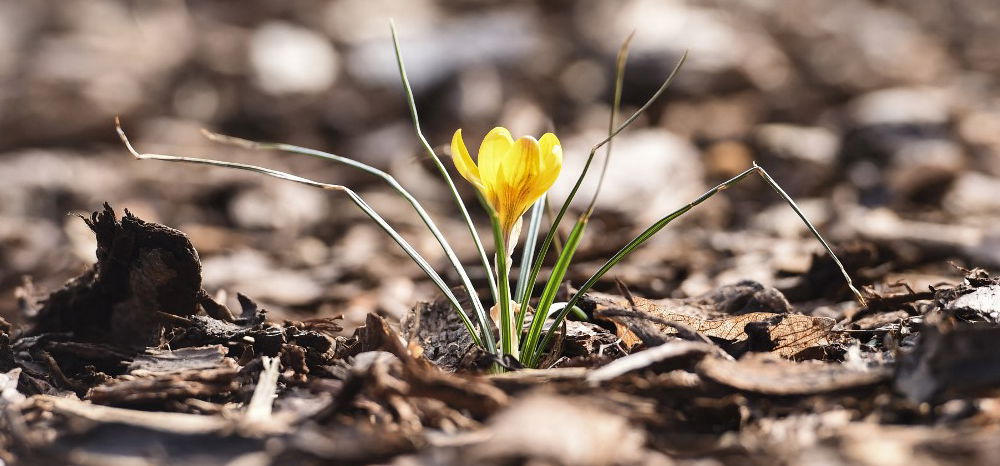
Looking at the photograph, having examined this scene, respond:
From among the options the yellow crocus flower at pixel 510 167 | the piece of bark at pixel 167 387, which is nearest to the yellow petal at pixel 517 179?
the yellow crocus flower at pixel 510 167

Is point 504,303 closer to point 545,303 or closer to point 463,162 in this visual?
point 545,303

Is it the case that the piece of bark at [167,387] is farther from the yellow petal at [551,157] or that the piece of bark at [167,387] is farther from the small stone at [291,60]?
the small stone at [291,60]

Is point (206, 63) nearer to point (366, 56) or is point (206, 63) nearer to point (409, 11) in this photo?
point (366, 56)

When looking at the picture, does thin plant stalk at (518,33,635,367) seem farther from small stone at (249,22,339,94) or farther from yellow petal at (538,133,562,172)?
small stone at (249,22,339,94)

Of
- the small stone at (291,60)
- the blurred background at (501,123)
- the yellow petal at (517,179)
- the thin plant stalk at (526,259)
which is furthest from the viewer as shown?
the small stone at (291,60)

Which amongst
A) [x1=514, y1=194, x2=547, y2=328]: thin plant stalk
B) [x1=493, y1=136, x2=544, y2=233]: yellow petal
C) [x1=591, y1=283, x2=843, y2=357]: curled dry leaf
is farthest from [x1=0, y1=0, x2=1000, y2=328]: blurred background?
[x1=493, y1=136, x2=544, y2=233]: yellow petal

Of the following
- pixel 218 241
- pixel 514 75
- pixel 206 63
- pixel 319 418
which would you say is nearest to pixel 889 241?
pixel 319 418

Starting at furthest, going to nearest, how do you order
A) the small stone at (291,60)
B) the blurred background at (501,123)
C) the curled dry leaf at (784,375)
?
the small stone at (291,60) → the blurred background at (501,123) → the curled dry leaf at (784,375)
